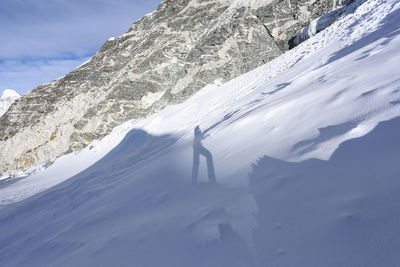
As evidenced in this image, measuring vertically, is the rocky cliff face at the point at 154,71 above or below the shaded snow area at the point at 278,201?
above

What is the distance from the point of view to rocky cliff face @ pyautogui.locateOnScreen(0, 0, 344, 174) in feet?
52.0

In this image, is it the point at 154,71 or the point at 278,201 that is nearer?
the point at 278,201

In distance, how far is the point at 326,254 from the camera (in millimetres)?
1244

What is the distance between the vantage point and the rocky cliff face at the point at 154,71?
15.9m

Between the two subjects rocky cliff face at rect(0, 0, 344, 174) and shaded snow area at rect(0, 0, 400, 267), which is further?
rocky cliff face at rect(0, 0, 344, 174)

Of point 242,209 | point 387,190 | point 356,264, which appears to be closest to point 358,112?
point 387,190

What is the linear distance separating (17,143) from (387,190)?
78.8 feet

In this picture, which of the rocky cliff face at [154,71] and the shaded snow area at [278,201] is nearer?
the shaded snow area at [278,201]

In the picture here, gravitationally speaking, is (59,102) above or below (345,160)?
above

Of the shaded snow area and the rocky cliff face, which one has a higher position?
the rocky cliff face

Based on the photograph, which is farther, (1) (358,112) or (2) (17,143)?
(2) (17,143)

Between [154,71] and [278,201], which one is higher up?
[154,71]

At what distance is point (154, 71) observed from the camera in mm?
17984

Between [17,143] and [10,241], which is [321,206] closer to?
[10,241]
